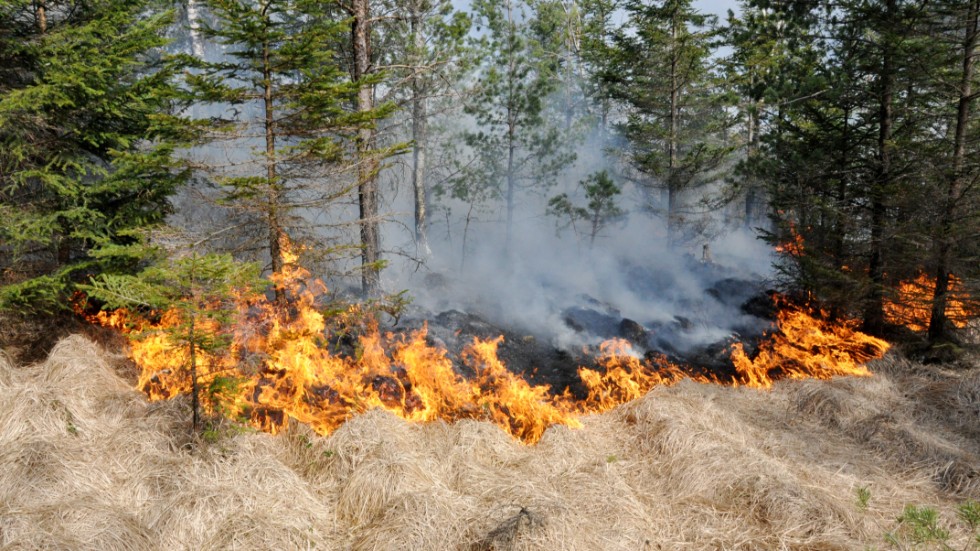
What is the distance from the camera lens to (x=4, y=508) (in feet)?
14.6

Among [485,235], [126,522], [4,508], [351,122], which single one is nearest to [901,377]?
[351,122]

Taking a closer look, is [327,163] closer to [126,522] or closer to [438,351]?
[438,351]

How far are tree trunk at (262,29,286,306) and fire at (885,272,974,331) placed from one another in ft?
35.5

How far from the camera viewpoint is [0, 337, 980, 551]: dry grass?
178 inches

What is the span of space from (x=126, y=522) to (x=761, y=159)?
1685 centimetres

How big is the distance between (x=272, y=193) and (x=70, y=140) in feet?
10.9

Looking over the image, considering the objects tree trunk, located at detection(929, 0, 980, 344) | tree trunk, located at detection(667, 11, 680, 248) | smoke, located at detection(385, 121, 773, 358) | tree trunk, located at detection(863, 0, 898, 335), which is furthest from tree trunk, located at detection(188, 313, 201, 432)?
tree trunk, located at detection(667, 11, 680, 248)

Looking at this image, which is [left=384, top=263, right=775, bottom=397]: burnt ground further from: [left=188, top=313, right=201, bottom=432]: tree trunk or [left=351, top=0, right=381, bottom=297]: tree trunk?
[left=188, top=313, right=201, bottom=432]: tree trunk

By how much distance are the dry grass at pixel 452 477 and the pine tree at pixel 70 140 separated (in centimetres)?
148

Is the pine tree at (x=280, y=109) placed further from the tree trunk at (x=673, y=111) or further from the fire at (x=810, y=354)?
the tree trunk at (x=673, y=111)

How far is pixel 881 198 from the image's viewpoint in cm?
985

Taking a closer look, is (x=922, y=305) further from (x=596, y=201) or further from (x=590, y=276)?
(x=596, y=201)

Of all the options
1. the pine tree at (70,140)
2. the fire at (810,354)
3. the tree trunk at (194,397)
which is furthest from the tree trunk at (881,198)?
the pine tree at (70,140)

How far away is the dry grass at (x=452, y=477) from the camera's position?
4.52 metres
